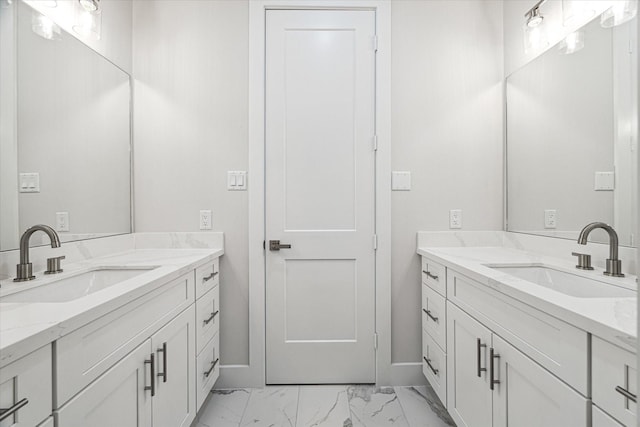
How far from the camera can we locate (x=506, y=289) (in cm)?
111

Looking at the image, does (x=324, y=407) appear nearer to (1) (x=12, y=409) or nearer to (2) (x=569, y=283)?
(2) (x=569, y=283)

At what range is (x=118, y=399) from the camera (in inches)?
39.4

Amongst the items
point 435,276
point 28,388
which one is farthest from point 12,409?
point 435,276

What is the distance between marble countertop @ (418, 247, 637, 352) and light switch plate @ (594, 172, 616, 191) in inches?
13.5

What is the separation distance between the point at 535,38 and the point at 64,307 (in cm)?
241

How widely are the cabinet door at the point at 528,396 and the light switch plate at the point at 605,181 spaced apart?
790 mm

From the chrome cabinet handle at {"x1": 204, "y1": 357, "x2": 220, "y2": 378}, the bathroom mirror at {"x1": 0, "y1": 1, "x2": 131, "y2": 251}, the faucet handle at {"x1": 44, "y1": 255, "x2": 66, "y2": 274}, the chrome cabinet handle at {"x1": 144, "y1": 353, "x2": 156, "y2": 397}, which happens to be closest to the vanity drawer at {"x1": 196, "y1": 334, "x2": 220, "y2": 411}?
the chrome cabinet handle at {"x1": 204, "y1": 357, "x2": 220, "y2": 378}

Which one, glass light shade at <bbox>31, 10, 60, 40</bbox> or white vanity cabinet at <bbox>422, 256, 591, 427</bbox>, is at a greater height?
glass light shade at <bbox>31, 10, 60, 40</bbox>

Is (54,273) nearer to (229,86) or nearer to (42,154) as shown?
(42,154)

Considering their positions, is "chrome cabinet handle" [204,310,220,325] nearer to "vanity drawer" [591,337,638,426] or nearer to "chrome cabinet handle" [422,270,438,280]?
"chrome cabinet handle" [422,270,438,280]

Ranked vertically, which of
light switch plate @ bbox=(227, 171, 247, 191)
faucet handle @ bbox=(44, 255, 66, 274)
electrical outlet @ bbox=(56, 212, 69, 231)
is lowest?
faucet handle @ bbox=(44, 255, 66, 274)

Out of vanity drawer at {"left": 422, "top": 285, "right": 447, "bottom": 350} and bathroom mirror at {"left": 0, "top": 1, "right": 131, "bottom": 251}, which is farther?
vanity drawer at {"left": 422, "top": 285, "right": 447, "bottom": 350}

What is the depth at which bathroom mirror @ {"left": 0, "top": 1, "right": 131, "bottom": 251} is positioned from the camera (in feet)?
4.05

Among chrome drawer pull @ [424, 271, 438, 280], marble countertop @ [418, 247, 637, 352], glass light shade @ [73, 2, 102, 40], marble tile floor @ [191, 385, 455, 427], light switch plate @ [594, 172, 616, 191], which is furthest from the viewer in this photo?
chrome drawer pull @ [424, 271, 438, 280]
